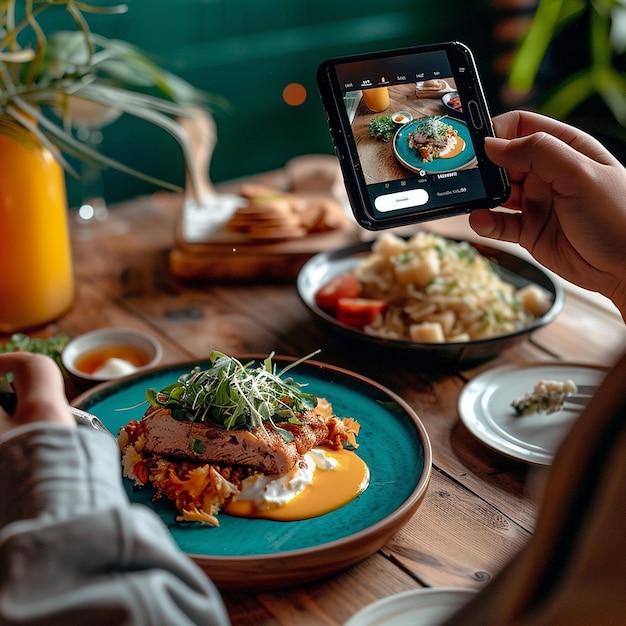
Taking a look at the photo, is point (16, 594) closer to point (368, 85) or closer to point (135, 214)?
point (368, 85)

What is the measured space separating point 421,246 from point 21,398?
0.96 metres

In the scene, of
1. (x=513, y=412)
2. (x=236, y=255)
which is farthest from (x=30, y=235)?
(x=513, y=412)

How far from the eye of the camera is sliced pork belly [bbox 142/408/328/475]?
3.49 feet

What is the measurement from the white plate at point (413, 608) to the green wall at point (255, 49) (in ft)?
8.61

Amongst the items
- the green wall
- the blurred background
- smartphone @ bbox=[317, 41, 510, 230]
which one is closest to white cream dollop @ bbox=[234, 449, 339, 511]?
smartphone @ bbox=[317, 41, 510, 230]

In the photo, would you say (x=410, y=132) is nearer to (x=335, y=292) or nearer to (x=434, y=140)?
(x=434, y=140)

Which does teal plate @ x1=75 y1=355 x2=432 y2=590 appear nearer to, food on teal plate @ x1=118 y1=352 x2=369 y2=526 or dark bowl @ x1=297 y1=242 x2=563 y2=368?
food on teal plate @ x1=118 y1=352 x2=369 y2=526

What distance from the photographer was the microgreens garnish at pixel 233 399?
109 cm

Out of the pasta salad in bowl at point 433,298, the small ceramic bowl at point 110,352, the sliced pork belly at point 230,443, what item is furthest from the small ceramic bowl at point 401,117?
the small ceramic bowl at point 110,352

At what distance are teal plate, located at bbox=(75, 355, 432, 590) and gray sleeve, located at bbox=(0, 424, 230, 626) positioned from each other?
185 millimetres

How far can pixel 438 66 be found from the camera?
51.0 inches

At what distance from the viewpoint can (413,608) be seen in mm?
910

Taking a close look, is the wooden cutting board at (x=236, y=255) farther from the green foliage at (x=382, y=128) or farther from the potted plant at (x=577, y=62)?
the potted plant at (x=577, y=62)

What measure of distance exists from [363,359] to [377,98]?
503 millimetres
